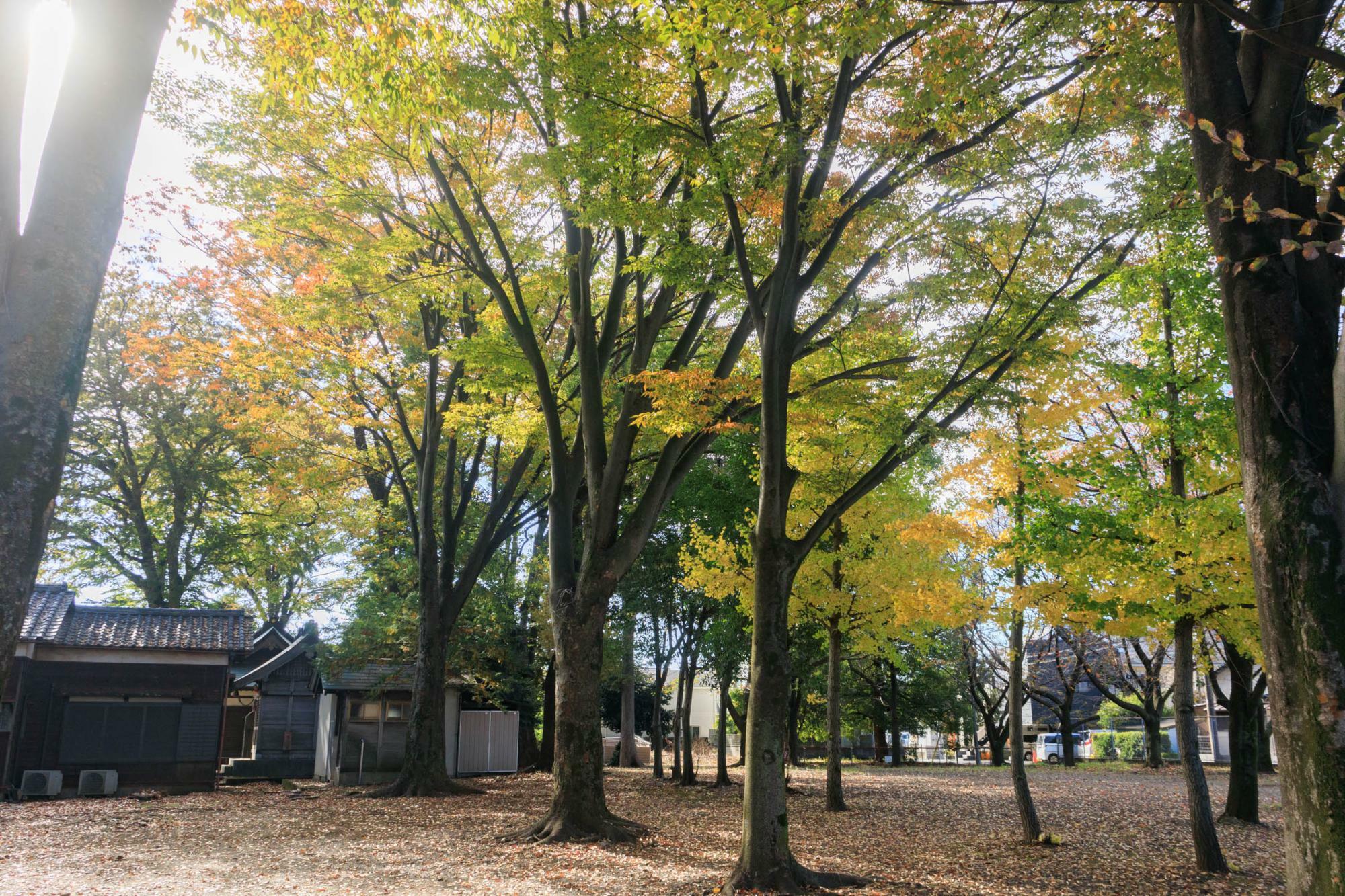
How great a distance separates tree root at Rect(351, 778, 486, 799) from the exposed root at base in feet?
20.1

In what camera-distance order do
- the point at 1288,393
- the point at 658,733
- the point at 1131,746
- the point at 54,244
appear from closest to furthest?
the point at 54,244 < the point at 1288,393 < the point at 658,733 < the point at 1131,746

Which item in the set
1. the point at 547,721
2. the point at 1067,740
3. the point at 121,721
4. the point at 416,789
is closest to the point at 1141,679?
the point at 1067,740

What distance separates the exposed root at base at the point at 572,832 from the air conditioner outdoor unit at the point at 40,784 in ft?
38.0

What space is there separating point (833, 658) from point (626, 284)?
7.57m

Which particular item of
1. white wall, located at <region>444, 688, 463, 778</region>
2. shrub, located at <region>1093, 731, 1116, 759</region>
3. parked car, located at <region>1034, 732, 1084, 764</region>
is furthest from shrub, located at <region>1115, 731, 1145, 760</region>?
white wall, located at <region>444, 688, 463, 778</region>

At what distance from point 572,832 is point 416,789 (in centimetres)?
700

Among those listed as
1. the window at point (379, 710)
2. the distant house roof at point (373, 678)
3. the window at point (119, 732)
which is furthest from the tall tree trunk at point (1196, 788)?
the window at point (119, 732)

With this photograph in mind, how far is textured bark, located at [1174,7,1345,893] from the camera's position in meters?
3.50

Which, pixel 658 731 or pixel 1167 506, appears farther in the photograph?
pixel 658 731

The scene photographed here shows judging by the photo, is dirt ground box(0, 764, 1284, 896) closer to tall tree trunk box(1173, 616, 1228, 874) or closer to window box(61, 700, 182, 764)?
tall tree trunk box(1173, 616, 1228, 874)

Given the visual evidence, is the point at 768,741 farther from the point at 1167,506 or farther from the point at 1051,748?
the point at 1051,748

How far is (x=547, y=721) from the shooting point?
84.1 ft

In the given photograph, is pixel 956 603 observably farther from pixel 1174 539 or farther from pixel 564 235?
pixel 564 235

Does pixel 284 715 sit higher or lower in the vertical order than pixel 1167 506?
lower
